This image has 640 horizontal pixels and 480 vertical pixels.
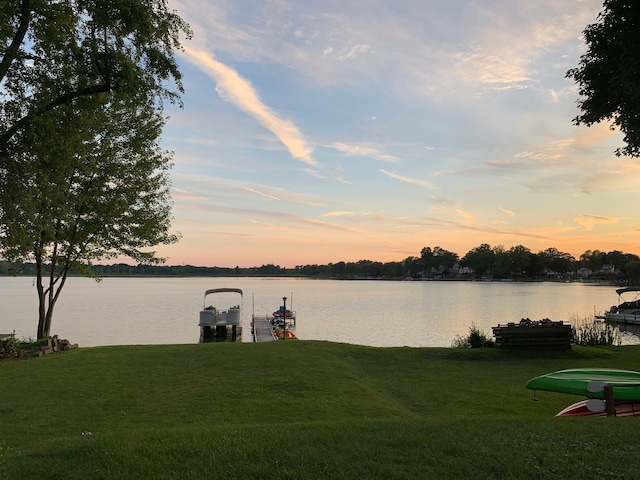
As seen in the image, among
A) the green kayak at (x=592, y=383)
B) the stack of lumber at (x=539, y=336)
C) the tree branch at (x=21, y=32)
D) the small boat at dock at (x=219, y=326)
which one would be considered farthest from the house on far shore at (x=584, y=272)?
the tree branch at (x=21, y=32)

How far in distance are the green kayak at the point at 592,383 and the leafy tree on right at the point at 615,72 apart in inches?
210

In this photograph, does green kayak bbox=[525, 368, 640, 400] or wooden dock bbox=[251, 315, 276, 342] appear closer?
green kayak bbox=[525, 368, 640, 400]

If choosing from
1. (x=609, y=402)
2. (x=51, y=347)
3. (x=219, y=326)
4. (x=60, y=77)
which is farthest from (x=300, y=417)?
(x=219, y=326)

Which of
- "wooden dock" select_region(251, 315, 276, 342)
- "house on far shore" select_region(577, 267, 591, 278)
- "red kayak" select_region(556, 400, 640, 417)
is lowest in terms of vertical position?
"wooden dock" select_region(251, 315, 276, 342)

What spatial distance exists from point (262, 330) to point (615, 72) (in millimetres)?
26598

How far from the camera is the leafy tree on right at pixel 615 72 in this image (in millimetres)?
8820

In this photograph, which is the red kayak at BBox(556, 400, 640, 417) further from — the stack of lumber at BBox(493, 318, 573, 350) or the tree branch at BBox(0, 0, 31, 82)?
the tree branch at BBox(0, 0, 31, 82)

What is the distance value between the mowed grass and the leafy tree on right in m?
6.36

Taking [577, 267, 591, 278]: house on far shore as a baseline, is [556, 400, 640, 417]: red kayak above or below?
below

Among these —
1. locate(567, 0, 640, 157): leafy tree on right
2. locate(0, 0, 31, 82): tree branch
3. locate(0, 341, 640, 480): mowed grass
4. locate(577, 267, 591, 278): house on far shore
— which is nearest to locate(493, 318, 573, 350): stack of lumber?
locate(0, 341, 640, 480): mowed grass

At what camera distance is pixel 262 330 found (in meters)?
32.2

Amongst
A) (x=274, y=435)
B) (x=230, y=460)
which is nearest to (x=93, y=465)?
(x=230, y=460)

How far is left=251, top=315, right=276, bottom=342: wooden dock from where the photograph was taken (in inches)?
1131

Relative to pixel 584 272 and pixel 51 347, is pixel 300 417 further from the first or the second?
pixel 584 272
